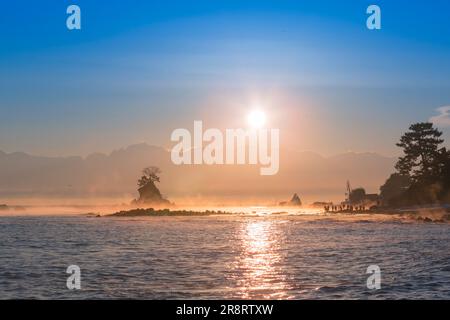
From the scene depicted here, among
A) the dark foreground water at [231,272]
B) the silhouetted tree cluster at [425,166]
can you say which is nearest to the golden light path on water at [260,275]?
the dark foreground water at [231,272]

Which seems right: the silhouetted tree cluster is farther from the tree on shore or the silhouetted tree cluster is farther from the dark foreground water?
the dark foreground water

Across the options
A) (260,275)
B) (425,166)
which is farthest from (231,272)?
(425,166)

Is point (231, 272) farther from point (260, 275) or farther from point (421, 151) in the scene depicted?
point (421, 151)

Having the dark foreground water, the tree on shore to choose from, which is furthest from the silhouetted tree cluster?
the dark foreground water

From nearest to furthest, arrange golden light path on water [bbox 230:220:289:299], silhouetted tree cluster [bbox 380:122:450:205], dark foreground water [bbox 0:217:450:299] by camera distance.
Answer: golden light path on water [bbox 230:220:289:299]
dark foreground water [bbox 0:217:450:299]
silhouetted tree cluster [bbox 380:122:450:205]

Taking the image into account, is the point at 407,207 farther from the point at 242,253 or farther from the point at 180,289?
the point at 180,289

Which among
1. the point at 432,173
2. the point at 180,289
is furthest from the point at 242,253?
the point at 432,173

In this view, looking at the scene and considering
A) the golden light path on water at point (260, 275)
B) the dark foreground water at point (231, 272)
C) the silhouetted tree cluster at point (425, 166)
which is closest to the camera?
the golden light path on water at point (260, 275)

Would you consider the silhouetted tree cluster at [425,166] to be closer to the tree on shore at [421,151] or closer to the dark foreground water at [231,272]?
the tree on shore at [421,151]

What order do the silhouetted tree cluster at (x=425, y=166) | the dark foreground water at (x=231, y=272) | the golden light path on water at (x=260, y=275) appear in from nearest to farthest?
the golden light path on water at (x=260, y=275) → the dark foreground water at (x=231, y=272) → the silhouetted tree cluster at (x=425, y=166)

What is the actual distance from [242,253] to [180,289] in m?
24.3

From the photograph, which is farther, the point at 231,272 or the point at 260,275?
the point at 231,272

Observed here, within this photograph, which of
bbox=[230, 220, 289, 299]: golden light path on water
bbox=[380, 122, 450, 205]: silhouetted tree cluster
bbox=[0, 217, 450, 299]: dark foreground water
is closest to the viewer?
bbox=[230, 220, 289, 299]: golden light path on water

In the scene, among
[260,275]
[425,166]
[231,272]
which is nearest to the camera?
[260,275]
